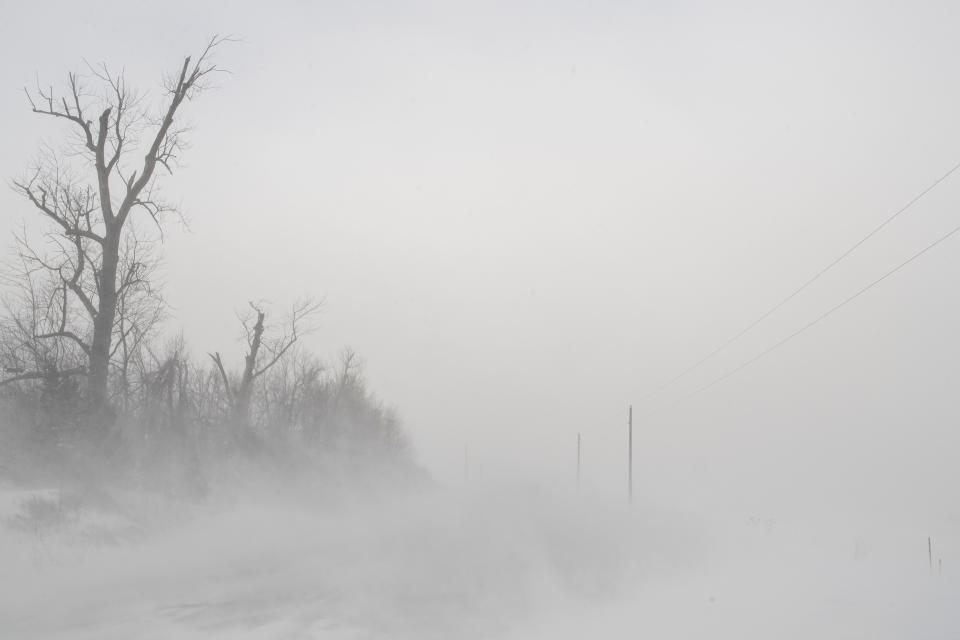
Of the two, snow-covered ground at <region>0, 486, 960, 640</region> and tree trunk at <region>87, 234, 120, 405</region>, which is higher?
tree trunk at <region>87, 234, 120, 405</region>

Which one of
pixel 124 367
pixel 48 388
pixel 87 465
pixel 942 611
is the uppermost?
pixel 124 367

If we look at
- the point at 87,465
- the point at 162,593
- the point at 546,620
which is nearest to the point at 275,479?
the point at 87,465

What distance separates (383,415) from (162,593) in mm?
79783

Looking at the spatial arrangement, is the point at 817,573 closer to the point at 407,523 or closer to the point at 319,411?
the point at 407,523

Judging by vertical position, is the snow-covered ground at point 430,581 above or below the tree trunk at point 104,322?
below

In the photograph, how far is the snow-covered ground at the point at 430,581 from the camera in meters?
13.9

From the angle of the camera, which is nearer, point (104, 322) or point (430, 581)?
point (430, 581)

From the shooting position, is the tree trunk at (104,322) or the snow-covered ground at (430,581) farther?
the tree trunk at (104,322)

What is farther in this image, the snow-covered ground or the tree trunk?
the tree trunk

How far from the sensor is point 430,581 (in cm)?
1891

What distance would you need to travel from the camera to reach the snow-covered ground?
1395cm

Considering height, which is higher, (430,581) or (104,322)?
(104,322)

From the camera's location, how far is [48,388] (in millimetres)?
24391

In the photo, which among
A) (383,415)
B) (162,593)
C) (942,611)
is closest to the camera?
(162,593)
